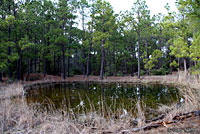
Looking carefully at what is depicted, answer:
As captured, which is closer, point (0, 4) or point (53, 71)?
point (0, 4)

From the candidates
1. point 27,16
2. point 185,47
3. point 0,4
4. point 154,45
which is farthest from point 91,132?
point 154,45

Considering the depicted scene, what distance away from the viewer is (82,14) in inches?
917

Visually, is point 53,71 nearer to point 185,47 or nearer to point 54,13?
point 54,13

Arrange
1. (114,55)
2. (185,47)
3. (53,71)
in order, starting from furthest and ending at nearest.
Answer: (114,55) → (53,71) → (185,47)

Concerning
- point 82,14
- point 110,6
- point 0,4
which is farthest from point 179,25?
point 0,4

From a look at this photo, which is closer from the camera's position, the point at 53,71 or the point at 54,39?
the point at 54,39

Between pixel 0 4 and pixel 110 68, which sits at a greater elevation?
pixel 0 4

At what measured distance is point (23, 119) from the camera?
3984 millimetres

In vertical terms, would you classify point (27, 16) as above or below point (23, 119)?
above

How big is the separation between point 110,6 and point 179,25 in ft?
35.4

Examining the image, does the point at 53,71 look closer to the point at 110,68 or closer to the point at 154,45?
the point at 110,68

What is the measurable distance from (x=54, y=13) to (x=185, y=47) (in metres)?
17.9

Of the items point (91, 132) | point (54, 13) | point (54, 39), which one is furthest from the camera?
point (54, 13)

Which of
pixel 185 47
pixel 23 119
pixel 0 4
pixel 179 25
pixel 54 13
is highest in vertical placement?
pixel 54 13
